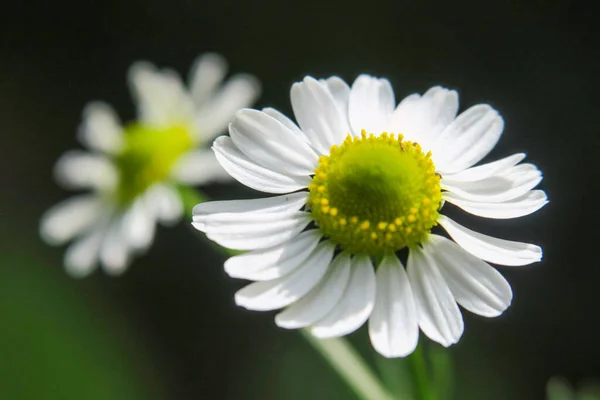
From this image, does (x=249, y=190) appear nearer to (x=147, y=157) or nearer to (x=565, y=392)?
(x=147, y=157)

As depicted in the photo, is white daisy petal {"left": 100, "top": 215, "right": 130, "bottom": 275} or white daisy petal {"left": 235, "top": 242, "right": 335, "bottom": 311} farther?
white daisy petal {"left": 100, "top": 215, "right": 130, "bottom": 275}

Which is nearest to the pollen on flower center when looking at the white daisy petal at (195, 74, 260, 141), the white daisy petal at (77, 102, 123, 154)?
the white daisy petal at (195, 74, 260, 141)

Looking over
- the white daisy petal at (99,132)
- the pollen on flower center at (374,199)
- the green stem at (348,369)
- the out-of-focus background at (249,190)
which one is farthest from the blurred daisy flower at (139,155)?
the pollen on flower center at (374,199)

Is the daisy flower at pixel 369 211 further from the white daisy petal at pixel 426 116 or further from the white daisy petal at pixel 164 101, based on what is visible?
the white daisy petal at pixel 164 101

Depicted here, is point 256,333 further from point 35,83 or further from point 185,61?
point 35,83

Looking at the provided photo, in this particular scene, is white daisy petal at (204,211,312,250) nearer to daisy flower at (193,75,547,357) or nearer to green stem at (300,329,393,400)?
daisy flower at (193,75,547,357)

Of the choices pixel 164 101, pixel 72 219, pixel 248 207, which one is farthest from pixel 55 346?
pixel 248 207
